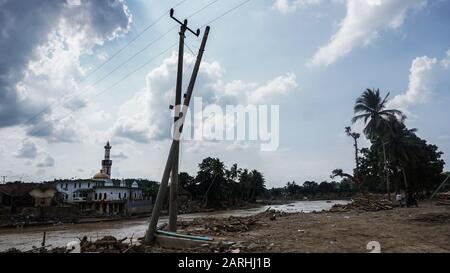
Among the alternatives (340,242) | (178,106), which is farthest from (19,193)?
(340,242)

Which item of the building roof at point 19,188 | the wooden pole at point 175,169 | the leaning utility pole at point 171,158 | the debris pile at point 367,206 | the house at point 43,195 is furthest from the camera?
the house at point 43,195

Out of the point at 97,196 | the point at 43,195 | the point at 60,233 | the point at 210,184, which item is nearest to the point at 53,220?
the point at 43,195

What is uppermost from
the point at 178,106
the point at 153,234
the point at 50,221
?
the point at 178,106

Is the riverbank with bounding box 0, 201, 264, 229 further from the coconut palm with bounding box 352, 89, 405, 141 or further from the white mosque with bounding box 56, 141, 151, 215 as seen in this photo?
the coconut palm with bounding box 352, 89, 405, 141

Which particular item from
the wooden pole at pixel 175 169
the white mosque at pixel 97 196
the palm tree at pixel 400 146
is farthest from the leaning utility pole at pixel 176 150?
the white mosque at pixel 97 196

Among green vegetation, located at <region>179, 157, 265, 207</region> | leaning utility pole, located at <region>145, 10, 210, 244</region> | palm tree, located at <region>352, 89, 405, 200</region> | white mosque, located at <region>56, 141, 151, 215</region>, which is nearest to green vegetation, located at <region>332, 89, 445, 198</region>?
palm tree, located at <region>352, 89, 405, 200</region>

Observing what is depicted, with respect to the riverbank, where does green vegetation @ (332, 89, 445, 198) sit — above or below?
above

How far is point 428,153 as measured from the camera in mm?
51719

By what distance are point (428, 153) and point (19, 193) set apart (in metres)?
62.7

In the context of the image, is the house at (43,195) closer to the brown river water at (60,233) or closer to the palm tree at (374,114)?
the brown river water at (60,233)

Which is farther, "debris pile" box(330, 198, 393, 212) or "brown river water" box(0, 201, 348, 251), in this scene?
"brown river water" box(0, 201, 348, 251)

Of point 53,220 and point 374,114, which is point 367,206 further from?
point 53,220

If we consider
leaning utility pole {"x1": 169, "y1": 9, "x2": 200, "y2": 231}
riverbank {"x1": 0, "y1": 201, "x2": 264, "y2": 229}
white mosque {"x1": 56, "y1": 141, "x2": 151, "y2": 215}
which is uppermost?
leaning utility pole {"x1": 169, "y1": 9, "x2": 200, "y2": 231}
